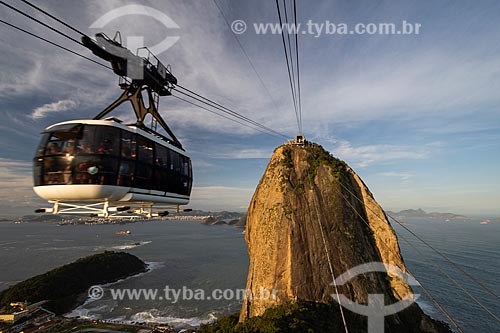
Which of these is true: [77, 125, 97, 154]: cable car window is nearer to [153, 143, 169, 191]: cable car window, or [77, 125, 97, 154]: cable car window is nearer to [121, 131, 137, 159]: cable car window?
[121, 131, 137, 159]: cable car window

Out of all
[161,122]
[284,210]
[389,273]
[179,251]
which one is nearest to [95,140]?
[161,122]

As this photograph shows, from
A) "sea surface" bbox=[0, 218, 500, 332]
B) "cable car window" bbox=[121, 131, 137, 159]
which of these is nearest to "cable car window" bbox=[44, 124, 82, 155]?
"cable car window" bbox=[121, 131, 137, 159]

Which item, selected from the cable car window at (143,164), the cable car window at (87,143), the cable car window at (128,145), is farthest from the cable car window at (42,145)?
the cable car window at (143,164)

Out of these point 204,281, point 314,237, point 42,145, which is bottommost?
point 204,281

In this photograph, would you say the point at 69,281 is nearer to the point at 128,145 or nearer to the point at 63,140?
the point at 63,140

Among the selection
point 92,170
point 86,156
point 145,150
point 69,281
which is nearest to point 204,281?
point 69,281

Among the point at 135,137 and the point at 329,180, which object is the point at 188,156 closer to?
the point at 135,137

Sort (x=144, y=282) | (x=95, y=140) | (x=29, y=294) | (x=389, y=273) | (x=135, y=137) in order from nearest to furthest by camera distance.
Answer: (x=95, y=140) → (x=135, y=137) → (x=389, y=273) → (x=29, y=294) → (x=144, y=282)

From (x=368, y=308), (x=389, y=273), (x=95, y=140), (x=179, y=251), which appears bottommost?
(x=179, y=251)

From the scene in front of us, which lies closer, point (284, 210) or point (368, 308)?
point (368, 308)
